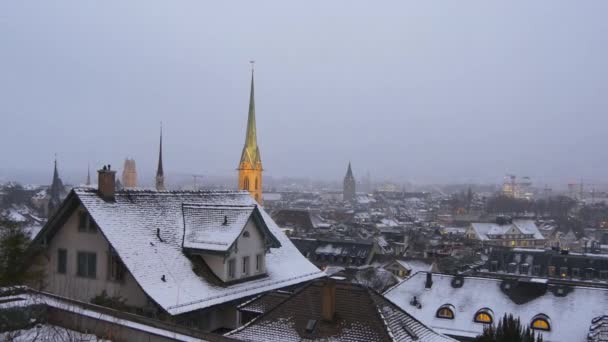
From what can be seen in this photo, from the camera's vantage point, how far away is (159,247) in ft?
83.9

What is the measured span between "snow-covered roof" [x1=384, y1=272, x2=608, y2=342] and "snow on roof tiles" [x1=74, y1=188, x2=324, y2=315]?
8.67m

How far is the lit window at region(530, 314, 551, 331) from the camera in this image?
1179 inches

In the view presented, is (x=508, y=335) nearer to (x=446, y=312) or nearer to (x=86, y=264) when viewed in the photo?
(x=446, y=312)

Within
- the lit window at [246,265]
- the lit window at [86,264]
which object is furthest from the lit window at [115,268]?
the lit window at [246,265]

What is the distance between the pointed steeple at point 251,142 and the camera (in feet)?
284

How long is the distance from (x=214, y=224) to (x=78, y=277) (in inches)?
237

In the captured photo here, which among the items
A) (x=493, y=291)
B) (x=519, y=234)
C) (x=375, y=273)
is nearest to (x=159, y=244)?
(x=493, y=291)

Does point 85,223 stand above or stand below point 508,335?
above

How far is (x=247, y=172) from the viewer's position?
86000mm

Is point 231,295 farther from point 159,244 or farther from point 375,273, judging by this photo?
point 375,273

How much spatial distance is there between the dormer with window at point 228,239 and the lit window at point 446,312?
9.90 meters

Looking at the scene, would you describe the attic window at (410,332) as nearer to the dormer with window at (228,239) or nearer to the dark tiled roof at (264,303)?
the dark tiled roof at (264,303)

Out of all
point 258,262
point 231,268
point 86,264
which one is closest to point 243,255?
point 231,268

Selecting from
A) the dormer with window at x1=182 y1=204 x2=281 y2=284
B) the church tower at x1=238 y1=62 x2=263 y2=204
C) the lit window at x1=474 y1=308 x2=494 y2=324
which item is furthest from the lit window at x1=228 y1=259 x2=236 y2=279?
the church tower at x1=238 y1=62 x2=263 y2=204
